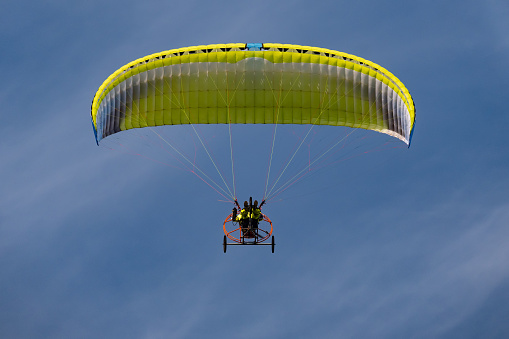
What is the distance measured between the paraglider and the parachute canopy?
0.12 feet

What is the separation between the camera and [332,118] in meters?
37.3

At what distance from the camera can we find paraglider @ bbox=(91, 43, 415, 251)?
36062 millimetres

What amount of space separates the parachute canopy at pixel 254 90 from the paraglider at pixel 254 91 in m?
0.04

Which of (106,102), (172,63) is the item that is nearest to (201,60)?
(172,63)

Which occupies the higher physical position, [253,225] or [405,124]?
[405,124]

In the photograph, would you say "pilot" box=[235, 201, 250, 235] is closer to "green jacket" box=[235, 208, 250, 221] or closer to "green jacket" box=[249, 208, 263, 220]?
"green jacket" box=[235, 208, 250, 221]

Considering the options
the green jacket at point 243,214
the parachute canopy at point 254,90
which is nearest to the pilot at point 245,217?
the green jacket at point 243,214

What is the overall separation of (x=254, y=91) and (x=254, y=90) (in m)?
0.05

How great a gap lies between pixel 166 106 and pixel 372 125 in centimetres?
815

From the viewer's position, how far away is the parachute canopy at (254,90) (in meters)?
36.1

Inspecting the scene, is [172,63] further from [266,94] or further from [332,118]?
[332,118]

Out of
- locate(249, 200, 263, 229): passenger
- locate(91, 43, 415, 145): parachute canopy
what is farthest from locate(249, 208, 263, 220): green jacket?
locate(91, 43, 415, 145): parachute canopy

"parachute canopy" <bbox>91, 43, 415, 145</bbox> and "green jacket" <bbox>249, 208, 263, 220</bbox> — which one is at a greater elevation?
"parachute canopy" <bbox>91, 43, 415, 145</bbox>

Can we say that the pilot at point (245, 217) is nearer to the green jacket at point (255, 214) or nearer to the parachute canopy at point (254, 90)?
the green jacket at point (255, 214)
